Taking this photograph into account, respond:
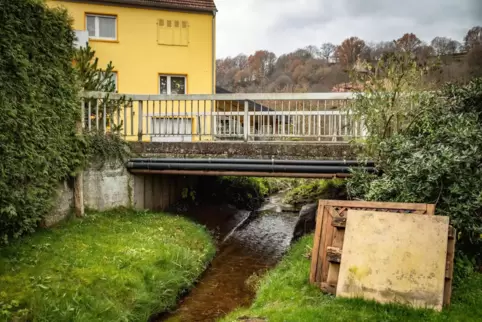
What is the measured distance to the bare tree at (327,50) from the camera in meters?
47.5

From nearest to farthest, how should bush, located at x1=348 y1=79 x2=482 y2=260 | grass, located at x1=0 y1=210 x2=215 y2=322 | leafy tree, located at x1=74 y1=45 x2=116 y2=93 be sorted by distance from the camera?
grass, located at x1=0 y1=210 x2=215 y2=322 → bush, located at x1=348 y1=79 x2=482 y2=260 → leafy tree, located at x1=74 y1=45 x2=116 y2=93

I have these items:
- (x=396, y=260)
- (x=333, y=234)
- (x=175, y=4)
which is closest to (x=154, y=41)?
(x=175, y=4)

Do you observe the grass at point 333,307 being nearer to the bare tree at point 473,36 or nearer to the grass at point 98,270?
the grass at point 98,270

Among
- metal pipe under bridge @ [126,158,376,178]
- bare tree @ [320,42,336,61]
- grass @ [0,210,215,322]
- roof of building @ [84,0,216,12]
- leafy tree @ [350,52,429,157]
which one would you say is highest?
bare tree @ [320,42,336,61]

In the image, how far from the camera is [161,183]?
10.9 metres

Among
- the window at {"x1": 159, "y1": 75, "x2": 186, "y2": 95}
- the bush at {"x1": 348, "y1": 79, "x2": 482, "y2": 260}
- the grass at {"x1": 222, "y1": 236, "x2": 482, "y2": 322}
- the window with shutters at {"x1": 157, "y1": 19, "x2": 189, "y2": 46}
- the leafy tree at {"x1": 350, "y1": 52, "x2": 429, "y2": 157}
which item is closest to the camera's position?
the grass at {"x1": 222, "y1": 236, "x2": 482, "y2": 322}

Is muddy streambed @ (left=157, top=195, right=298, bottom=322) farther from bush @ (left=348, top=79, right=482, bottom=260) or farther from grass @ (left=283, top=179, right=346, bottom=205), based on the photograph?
bush @ (left=348, top=79, right=482, bottom=260)

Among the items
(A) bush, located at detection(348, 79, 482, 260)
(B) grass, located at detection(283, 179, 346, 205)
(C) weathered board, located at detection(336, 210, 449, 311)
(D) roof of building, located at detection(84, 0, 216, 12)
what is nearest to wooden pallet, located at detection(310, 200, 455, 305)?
(C) weathered board, located at detection(336, 210, 449, 311)

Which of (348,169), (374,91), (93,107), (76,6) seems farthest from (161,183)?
(76,6)

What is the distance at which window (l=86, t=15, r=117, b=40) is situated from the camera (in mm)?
A: 17266

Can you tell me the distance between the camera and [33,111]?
6.41 metres

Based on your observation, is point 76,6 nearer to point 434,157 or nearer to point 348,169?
point 348,169

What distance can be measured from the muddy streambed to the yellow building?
7.27m

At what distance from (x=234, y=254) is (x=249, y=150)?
2.39 m
